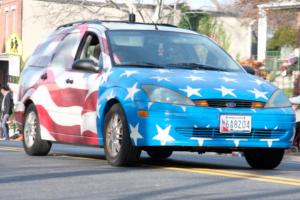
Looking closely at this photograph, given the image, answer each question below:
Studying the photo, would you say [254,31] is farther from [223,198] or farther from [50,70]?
[223,198]

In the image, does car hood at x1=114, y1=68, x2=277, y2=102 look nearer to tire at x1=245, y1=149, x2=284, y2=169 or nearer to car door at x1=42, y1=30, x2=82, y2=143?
tire at x1=245, y1=149, x2=284, y2=169

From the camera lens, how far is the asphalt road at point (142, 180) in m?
8.16

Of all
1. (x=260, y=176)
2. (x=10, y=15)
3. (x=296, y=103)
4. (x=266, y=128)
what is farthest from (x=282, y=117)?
(x=10, y=15)

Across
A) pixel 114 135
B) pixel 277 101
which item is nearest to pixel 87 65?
pixel 114 135

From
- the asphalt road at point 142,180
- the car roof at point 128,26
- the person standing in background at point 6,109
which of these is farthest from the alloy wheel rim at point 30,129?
the person standing in background at point 6,109

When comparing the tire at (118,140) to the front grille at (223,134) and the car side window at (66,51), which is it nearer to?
the front grille at (223,134)

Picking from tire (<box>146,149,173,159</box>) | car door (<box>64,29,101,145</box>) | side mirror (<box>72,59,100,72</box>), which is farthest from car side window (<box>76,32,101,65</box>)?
tire (<box>146,149,173,159</box>)

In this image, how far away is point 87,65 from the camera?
11.4 metres

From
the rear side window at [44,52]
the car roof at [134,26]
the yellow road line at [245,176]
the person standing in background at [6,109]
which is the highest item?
the car roof at [134,26]

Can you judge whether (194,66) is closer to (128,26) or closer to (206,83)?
(206,83)

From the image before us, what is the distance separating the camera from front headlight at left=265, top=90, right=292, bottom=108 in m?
10.6

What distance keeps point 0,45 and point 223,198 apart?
46544 mm

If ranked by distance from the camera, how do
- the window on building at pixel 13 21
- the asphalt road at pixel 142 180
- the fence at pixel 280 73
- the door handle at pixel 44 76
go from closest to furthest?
the asphalt road at pixel 142 180 < the door handle at pixel 44 76 < the fence at pixel 280 73 < the window on building at pixel 13 21

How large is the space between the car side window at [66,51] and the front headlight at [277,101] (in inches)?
110
